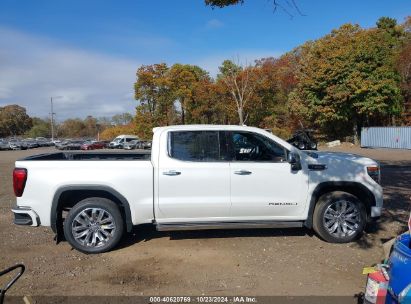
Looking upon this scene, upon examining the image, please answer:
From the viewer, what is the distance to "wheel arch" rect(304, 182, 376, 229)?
614cm

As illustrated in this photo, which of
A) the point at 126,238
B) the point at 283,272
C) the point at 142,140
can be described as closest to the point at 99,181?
the point at 126,238

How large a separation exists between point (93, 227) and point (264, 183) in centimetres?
249

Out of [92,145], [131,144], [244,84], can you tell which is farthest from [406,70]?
[92,145]

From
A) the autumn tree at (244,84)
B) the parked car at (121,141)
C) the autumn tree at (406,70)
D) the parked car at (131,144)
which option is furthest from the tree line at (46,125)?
the autumn tree at (406,70)

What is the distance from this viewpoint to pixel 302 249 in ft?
19.6

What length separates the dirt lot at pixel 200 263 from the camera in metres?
4.71

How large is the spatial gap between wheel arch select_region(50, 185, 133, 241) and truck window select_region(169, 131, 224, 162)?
Answer: 3.21ft

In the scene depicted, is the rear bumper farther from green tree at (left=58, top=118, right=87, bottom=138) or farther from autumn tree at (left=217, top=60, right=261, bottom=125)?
green tree at (left=58, top=118, right=87, bottom=138)

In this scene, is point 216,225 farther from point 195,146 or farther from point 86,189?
point 86,189

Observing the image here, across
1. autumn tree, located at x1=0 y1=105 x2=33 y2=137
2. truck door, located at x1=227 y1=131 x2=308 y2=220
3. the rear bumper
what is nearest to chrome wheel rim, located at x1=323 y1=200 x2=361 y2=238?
truck door, located at x1=227 y1=131 x2=308 y2=220

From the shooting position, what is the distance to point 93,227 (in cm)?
587

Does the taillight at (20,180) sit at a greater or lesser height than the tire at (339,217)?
greater

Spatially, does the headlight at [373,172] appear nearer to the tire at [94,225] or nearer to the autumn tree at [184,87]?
the tire at [94,225]

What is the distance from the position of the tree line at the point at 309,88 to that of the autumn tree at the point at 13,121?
65.0 metres
